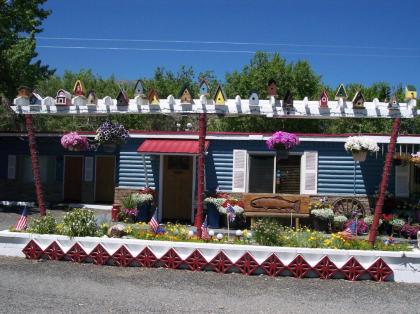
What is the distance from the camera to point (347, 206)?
13969mm

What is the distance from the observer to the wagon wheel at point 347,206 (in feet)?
45.5

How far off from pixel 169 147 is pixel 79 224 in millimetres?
5674

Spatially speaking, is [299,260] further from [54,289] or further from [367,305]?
[54,289]

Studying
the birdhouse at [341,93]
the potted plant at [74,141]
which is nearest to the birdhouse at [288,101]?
the birdhouse at [341,93]

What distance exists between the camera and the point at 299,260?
7.84 m

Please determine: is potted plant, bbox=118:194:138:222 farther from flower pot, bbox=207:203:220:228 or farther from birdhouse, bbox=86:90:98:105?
birdhouse, bbox=86:90:98:105

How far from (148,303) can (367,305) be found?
2.78 meters

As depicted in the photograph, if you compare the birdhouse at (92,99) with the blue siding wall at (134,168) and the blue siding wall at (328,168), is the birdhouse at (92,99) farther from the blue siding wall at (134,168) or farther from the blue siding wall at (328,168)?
the blue siding wall at (328,168)

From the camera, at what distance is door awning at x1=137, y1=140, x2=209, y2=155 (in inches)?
543

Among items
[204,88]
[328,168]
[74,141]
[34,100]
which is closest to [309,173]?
[328,168]

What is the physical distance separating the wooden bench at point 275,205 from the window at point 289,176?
105 centimetres

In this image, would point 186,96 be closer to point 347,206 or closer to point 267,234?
point 267,234

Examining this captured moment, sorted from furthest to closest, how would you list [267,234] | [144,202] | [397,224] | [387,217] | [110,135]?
1. [144,202]
2. [110,135]
3. [387,217]
4. [397,224]
5. [267,234]

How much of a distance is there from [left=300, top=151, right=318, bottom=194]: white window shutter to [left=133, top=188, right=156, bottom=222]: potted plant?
13.8ft
